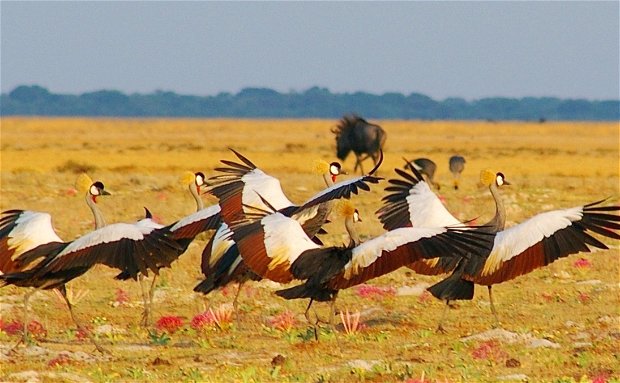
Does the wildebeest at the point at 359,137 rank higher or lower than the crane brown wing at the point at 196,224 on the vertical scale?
lower

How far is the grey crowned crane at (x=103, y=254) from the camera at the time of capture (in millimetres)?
9203

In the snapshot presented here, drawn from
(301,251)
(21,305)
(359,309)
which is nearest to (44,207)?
(21,305)

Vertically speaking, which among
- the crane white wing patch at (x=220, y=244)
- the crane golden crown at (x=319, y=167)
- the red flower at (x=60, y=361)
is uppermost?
the crane golden crown at (x=319, y=167)

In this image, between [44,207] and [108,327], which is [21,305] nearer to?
[108,327]

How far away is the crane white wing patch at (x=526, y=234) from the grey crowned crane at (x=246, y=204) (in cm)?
122

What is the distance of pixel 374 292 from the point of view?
42.2 feet

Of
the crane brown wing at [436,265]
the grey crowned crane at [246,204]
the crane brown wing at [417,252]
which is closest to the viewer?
the crane brown wing at [417,252]

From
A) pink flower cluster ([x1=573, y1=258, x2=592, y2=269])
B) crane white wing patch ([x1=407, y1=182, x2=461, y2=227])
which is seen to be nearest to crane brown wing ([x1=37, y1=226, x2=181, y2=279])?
crane white wing patch ([x1=407, y1=182, x2=461, y2=227])

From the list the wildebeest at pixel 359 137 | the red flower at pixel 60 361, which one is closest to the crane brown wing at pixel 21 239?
the red flower at pixel 60 361

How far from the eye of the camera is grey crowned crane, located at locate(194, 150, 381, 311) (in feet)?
34.5

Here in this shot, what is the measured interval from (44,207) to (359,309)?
8.38m

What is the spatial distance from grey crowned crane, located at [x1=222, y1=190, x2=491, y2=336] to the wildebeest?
63.1 ft

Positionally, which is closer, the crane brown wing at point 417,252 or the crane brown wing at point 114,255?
the crane brown wing at point 417,252

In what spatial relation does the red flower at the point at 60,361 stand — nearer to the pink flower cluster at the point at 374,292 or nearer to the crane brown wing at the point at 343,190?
the crane brown wing at the point at 343,190
